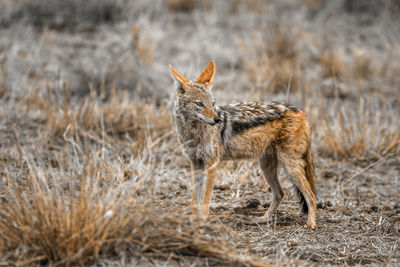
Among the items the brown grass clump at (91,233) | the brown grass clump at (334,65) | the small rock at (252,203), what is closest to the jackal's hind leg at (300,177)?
the small rock at (252,203)

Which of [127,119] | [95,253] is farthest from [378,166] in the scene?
[95,253]

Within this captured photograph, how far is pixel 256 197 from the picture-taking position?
5.85 m

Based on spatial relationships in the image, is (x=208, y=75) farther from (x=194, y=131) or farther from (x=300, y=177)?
(x=300, y=177)

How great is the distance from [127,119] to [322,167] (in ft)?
9.72

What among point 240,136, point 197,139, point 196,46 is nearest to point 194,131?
point 197,139

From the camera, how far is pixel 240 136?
16.6ft

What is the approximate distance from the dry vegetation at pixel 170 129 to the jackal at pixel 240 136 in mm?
306

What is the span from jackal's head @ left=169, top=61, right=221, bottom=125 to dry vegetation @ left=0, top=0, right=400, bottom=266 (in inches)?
20.7

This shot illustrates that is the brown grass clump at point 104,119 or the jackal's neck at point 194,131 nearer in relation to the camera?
the jackal's neck at point 194,131

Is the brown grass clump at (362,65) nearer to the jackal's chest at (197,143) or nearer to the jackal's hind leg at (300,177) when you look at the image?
the jackal's hind leg at (300,177)

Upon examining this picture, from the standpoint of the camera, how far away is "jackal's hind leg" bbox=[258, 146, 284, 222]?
5.30 metres

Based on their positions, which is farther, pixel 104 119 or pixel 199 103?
pixel 104 119

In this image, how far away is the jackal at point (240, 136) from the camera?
489 centimetres

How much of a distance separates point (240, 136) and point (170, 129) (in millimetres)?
2374
